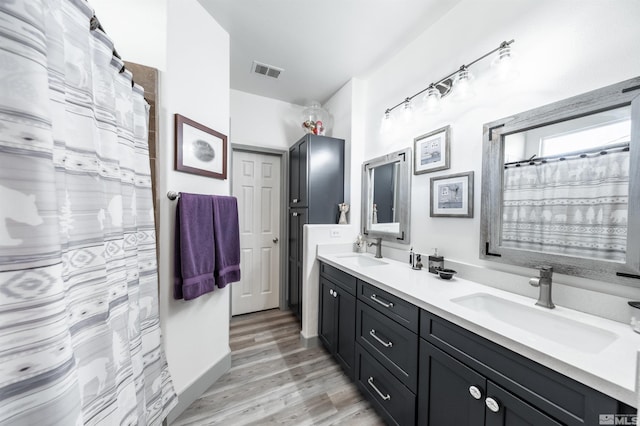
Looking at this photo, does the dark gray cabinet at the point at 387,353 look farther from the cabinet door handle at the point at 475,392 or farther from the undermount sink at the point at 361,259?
the undermount sink at the point at 361,259

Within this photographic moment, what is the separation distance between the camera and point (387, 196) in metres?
2.11

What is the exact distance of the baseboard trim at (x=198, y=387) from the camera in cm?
139

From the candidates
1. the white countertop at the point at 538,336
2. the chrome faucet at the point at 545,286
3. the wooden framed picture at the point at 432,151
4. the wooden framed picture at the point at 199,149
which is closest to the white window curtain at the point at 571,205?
the chrome faucet at the point at 545,286

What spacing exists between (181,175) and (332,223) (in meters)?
1.46

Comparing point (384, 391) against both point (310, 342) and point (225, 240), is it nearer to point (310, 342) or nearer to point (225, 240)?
point (310, 342)

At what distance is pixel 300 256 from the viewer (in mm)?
2482

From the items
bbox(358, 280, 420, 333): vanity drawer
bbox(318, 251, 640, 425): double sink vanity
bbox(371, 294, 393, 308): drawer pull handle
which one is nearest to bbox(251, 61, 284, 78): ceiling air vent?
bbox(318, 251, 640, 425): double sink vanity

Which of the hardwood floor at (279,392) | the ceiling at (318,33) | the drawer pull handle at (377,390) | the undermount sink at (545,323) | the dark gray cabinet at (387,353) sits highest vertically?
the ceiling at (318,33)

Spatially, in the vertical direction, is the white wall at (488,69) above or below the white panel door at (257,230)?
above

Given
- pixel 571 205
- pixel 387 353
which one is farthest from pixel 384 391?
pixel 571 205

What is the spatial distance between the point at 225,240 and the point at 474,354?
5.27ft

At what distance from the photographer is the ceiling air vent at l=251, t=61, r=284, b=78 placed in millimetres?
2155

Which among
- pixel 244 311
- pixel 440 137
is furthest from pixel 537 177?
pixel 244 311

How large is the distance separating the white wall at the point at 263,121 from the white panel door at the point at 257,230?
0.20 meters
